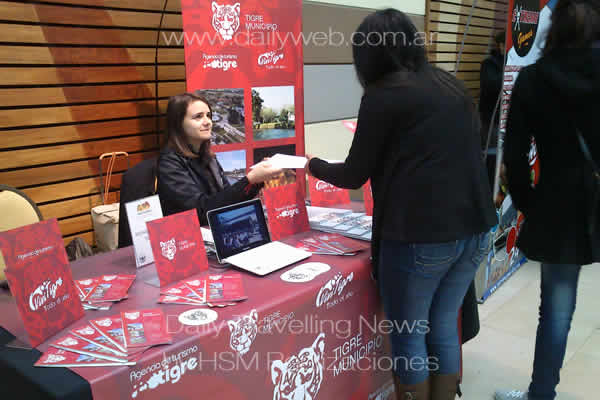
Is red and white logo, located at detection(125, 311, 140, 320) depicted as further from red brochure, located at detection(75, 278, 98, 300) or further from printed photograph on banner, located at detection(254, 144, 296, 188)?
printed photograph on banner, located at detection(254, 144, 296, 188)

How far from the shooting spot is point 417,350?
1601 millimetres

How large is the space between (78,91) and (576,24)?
278cm

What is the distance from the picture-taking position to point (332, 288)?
1.58 meters

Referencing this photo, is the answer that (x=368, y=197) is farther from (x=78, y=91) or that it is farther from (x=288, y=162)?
(x=78, y=91)

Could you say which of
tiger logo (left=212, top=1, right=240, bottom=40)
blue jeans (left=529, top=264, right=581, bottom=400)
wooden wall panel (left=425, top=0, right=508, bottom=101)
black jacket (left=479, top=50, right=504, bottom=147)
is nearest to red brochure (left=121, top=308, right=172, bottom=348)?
wooden wall panel (left=425, top=0, right=508, bottom=101)

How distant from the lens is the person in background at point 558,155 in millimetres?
1554

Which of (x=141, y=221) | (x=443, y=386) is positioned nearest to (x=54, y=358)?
(x=141, y=221)

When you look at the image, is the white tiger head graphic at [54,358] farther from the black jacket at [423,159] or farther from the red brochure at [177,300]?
the black jacket at [423,159]

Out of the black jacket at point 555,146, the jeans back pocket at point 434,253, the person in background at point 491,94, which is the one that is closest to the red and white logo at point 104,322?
the jeans back pocket at point 434,253

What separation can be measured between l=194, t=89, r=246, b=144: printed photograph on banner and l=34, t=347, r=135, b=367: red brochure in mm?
2047

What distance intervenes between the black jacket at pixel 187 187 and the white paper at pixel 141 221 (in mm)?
397

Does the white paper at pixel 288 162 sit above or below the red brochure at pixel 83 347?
above

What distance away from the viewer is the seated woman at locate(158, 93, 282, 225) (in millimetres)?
2141

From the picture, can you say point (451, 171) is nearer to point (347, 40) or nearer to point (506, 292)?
point (506, 292)
